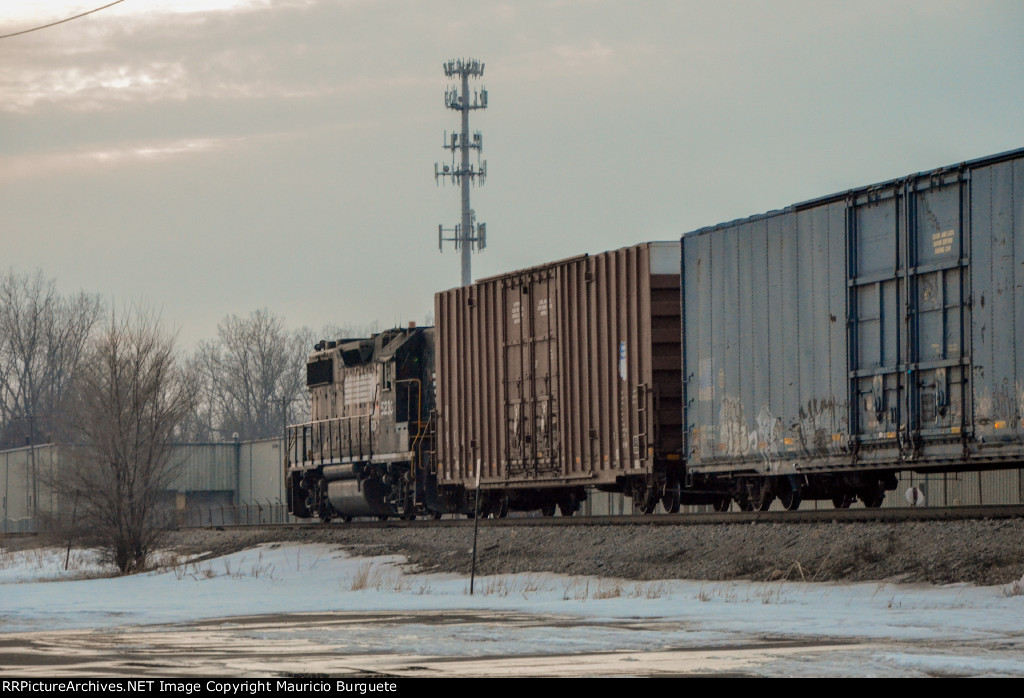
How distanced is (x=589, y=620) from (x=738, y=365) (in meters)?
7.22

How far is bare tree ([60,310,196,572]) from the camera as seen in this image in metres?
28.1

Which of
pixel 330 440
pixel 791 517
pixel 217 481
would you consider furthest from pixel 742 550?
pixel 217 481

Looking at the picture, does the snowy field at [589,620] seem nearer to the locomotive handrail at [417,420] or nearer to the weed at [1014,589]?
the weed at [1014,589]

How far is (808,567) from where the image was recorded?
1619cm

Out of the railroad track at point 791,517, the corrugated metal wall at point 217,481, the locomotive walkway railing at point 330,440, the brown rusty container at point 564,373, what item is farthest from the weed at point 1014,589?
the corrugated metal wall at point 217,481

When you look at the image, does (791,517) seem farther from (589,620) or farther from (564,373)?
(589,620)

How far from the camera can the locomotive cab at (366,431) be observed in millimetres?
28359

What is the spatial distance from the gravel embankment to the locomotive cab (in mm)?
3291

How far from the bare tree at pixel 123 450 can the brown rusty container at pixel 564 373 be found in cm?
621

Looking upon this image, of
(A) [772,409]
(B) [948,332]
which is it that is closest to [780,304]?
(A) [772,409]

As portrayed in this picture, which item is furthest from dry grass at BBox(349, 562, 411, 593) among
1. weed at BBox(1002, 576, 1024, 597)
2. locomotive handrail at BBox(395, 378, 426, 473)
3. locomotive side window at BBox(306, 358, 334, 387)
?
locomotive side window at BBox(306, 358, 334, 387)

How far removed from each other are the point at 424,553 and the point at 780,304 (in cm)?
778

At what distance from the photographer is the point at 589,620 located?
1244cm
